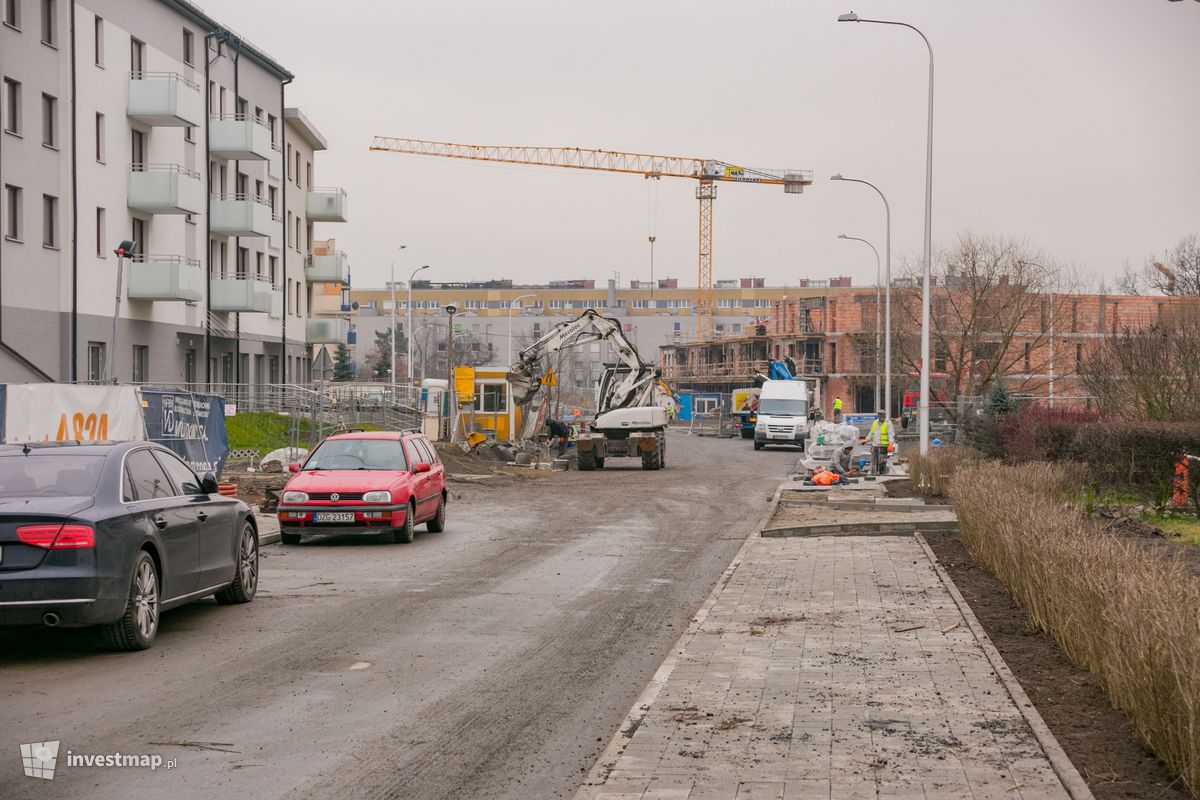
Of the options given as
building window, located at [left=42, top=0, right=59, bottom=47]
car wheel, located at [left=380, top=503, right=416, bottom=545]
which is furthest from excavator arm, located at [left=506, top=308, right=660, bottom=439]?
car wheel, located at [left=380, top=503, right=416, bottom=545]

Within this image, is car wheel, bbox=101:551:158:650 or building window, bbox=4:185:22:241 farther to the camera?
building window, bbox=4:185:22:241

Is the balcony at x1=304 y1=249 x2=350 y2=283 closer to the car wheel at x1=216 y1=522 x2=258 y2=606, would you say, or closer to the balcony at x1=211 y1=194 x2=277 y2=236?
the balcony at x1=211 y1=194 x2=277 y2=236

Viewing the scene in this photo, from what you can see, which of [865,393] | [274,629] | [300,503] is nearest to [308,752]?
[274,629]

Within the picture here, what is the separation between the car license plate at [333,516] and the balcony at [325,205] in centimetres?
4319

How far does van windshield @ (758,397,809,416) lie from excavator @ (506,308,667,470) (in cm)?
1286

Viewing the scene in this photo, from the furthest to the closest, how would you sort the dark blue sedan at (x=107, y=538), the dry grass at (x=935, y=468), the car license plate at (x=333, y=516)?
the dry grass at (x=935, y=468) → the car license plate at (x=333, y=516) → the dark blue sedan at (x=107, y=538)

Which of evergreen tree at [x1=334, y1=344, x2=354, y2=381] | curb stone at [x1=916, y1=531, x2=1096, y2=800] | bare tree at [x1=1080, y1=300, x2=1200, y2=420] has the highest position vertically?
evergreen tree at [x1=334, y1=344, x2=354, y2=381]

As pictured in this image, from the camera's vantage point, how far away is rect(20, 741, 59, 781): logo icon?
6.32m

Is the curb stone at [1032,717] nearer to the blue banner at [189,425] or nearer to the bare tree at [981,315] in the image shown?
the blue banner at [189,425]

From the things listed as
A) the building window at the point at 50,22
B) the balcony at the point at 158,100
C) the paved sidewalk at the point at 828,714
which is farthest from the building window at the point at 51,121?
the paved sidewalk at the point at 828,714

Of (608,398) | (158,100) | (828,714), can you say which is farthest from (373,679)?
(158,100)

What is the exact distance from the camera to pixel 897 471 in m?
36.2

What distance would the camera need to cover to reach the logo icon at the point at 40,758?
6.32 meters

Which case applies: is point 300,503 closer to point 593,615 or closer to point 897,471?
point 593,615
